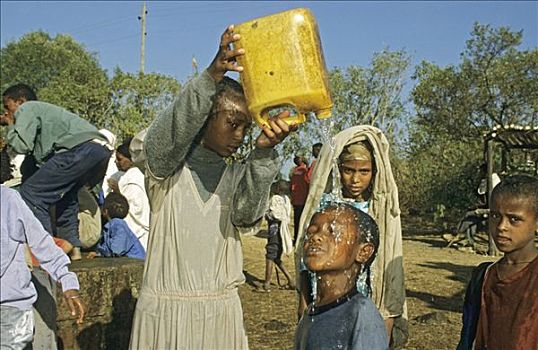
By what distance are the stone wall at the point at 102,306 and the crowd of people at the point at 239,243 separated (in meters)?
0.55

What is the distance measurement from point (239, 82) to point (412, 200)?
54.0 ft

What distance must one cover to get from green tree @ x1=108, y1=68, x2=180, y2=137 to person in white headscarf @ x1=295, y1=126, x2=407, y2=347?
15.8m

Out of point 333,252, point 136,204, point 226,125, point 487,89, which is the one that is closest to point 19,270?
point 226,125

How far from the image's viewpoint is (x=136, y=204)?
18.8 ft

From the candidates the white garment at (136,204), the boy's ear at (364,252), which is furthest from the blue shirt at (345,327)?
the white garment at (136,204)

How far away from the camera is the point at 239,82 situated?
2398 mm

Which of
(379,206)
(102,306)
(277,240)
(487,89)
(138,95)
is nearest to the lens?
(379,206)

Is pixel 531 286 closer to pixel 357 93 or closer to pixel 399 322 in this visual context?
pixel 399 322

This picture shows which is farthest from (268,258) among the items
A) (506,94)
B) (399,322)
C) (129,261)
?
(506,94)

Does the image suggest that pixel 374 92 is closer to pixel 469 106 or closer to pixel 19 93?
pixel 469 106

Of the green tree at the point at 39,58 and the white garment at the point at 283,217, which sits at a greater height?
the green tree at the point at 39,58

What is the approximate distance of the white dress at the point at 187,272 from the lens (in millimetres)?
2318

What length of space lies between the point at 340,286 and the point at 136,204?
12.0 ft

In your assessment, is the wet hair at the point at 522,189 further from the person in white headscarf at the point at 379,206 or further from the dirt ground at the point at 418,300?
the dirt ground at the point at 418,300
